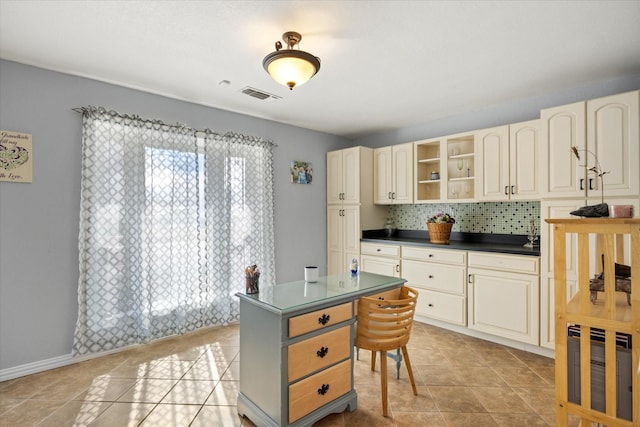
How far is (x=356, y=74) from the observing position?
284 cm

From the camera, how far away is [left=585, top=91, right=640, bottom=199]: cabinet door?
253cm

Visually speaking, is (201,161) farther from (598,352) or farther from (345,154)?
(598,352)

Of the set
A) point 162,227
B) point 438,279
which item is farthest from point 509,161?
point 162,227

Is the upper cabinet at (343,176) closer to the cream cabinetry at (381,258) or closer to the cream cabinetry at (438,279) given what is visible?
the cream cabinetry at (381,258)

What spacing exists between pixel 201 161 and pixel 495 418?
137 inches

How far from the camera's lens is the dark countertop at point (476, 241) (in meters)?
3.23

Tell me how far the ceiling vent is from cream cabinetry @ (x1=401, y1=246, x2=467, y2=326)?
2.42 metres

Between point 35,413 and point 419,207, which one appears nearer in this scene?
point 35,413

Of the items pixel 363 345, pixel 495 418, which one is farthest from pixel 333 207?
pixel 495 418

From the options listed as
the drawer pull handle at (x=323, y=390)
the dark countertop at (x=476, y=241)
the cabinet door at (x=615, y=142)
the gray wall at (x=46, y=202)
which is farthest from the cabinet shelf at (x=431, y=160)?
the drawer pull handle at (x=323, y=390)

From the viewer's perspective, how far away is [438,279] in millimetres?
3701

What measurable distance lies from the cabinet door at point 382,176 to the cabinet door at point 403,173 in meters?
0.08

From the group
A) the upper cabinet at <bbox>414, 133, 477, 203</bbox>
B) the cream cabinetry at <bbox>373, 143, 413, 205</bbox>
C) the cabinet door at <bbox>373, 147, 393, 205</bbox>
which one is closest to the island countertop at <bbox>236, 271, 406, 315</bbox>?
the upper cabinet at <bbox>414, 133, 477, 203</bbox>

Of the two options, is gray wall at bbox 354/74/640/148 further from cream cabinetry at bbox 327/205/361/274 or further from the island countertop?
the island countertop
